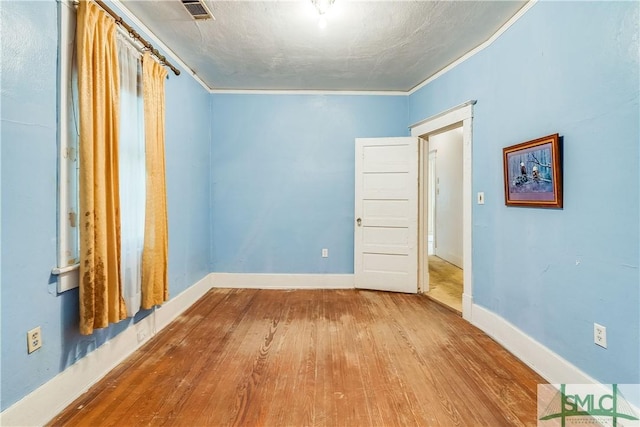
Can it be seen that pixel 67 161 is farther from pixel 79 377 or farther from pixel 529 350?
pixel 529 350

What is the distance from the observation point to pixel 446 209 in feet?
18.8

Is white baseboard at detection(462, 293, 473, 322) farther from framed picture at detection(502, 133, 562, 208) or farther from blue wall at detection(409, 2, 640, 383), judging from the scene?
framed picture at detection(502, 133, 562, 208)

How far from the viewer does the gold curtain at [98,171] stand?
5.43 feet

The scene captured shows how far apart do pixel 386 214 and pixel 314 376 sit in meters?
2.31

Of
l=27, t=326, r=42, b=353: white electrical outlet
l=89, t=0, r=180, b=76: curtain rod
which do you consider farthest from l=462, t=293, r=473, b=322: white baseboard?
l=89, t=0, r=180, b=76: curtain rod

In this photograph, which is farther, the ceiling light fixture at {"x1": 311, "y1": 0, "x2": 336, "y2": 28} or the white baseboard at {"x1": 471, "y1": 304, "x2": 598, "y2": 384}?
the ceiling light fixture at {"x1": 311, "y1": 0, "x2": 336, "y2": 28}

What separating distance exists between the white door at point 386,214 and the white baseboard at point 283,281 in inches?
10.0

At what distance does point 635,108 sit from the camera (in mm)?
1419

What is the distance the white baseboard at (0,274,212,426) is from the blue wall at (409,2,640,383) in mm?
3074

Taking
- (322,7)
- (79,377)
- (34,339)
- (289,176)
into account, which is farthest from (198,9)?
(79,377)

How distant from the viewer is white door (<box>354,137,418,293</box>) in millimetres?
3654

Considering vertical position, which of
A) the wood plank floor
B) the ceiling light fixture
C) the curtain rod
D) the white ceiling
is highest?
the white ceiling

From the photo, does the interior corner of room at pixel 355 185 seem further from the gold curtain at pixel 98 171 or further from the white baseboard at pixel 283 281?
the gold curtain at pixel 98 171

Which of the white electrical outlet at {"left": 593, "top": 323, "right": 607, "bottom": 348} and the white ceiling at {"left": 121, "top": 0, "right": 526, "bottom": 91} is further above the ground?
the white ceiling at {"left": 121, "top": 0, "right": 526, "bottom": 91}
